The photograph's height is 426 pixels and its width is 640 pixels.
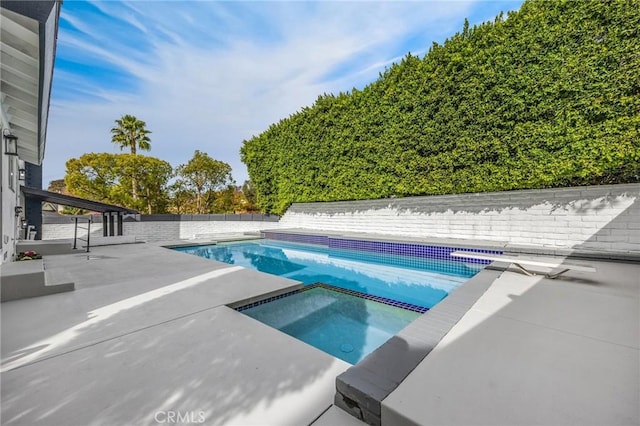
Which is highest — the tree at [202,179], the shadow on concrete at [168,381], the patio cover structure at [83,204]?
the tree at [202,179]

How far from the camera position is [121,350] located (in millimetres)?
2078

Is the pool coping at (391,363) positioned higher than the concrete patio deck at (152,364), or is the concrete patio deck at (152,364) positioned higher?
the pool coping at (391,363)

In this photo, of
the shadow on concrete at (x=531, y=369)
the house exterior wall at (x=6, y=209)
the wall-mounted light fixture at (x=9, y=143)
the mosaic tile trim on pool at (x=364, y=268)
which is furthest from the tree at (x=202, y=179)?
the shadow on concrete at (x=531, y=369)

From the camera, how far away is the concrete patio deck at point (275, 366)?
4.55ft

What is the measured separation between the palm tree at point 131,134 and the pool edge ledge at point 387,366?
18879 mm

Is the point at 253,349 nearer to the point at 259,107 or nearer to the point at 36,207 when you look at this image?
the point at 36,207

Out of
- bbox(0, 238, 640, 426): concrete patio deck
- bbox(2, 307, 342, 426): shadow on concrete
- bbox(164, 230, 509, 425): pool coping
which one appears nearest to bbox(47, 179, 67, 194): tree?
bbox(0, 238, 640, 426): concrete patio deck

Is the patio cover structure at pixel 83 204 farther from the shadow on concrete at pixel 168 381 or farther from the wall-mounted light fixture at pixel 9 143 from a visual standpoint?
the shadow on concrete at pixel 168 381

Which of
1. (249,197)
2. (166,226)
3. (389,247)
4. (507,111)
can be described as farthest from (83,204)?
(249,197)

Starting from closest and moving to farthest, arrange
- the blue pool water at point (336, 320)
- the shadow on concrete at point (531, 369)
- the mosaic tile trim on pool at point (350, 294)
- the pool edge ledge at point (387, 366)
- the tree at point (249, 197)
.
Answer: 1. the shadow on concrete at point (531, 369)
2. the pool edge ledge at point (387, 366)
3. the blue pool water at point (336, 320)
4. the mosaic tile trim on pool at point (350, 294)
5. the tree at point (249, 197)

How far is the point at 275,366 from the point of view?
1.87 meters

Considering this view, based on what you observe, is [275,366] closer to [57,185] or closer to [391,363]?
[391,363]

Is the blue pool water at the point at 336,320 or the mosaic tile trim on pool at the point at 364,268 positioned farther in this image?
the mosaic tile trim on pool at the point at 364,268

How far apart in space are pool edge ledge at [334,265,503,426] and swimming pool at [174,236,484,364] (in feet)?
2.45
